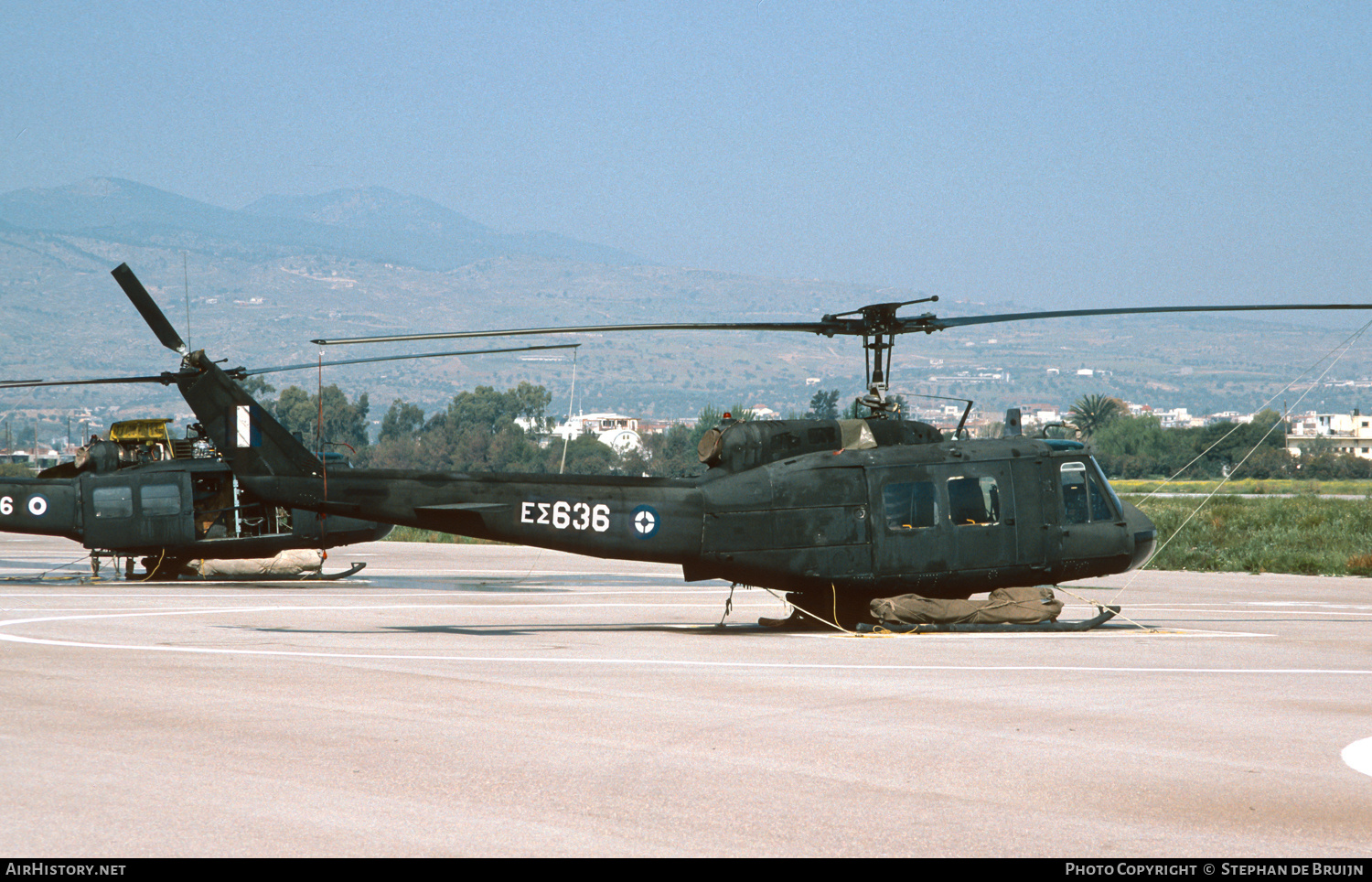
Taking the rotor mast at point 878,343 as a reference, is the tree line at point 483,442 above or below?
below

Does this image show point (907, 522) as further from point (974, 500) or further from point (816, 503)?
point (816, 503)

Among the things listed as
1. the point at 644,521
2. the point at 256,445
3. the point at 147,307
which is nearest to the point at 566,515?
the point at 644,521

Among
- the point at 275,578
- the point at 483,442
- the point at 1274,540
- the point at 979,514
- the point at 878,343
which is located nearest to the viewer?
the point at 878,343

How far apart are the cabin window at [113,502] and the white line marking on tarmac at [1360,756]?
2256 centimetres

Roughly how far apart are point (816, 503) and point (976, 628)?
9.25 ft

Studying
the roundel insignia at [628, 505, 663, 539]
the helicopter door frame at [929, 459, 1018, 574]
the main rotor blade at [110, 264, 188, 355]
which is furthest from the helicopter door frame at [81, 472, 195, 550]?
the helicopter door frame at [929, 459, 1018, 574]

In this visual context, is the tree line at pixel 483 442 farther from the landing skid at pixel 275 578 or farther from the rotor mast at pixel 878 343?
the rotor mast at pixel 878 343

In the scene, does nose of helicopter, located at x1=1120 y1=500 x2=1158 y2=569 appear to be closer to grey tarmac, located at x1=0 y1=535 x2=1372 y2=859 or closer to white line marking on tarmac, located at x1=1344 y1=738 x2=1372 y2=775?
grey tarmac, located at x1=0 y1=535 x2=1372 y2=859

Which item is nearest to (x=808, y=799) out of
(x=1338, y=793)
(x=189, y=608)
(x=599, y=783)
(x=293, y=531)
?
(x=599, y=783)

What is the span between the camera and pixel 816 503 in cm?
1599

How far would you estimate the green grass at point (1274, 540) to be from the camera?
31.5 meters

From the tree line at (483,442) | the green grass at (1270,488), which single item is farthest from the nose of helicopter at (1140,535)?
the green grass at (1270,488)

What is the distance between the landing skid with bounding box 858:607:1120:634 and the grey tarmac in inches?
24.2
